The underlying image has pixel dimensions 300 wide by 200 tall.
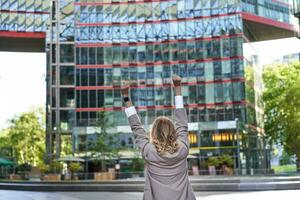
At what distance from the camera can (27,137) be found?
73.9 meters

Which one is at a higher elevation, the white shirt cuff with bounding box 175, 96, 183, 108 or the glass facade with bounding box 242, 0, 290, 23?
the glass facade with bounding box 242, 0, 290, 23

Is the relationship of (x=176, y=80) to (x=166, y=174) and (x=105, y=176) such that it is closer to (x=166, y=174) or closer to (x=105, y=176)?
(x=166, y=174)

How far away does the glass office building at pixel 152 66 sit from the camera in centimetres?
6862

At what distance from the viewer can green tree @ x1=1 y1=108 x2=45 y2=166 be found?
240 feet

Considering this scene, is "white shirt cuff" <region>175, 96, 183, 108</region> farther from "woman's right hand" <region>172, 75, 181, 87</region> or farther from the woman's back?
the woman's back

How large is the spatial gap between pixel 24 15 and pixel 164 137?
77527mm

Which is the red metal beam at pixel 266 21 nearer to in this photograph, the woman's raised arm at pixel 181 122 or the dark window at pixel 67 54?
the dark window at pixel 67 54

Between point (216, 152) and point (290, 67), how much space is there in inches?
574

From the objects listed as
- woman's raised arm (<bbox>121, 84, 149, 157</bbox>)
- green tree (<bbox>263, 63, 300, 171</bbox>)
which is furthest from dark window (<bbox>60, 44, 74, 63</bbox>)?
woman's raised arm (<bbox>121, 84, 149, 157</bbox>)

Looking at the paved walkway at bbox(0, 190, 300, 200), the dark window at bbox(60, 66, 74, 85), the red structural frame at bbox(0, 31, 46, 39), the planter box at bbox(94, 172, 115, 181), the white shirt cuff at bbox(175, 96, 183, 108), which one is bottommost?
the planter box at bbox(94, 172, 115, 181)

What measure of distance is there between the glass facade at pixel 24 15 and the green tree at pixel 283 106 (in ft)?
114

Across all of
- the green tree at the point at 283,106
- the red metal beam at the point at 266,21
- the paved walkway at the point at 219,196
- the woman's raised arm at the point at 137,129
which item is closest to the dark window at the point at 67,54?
the red metal beam at the point at 266,21

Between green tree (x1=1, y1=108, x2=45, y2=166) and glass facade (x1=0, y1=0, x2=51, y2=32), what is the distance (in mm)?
12971

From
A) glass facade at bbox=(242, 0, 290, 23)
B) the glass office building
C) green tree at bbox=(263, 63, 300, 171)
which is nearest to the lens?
green tree at bbox=(263, 63, 300, 171)
